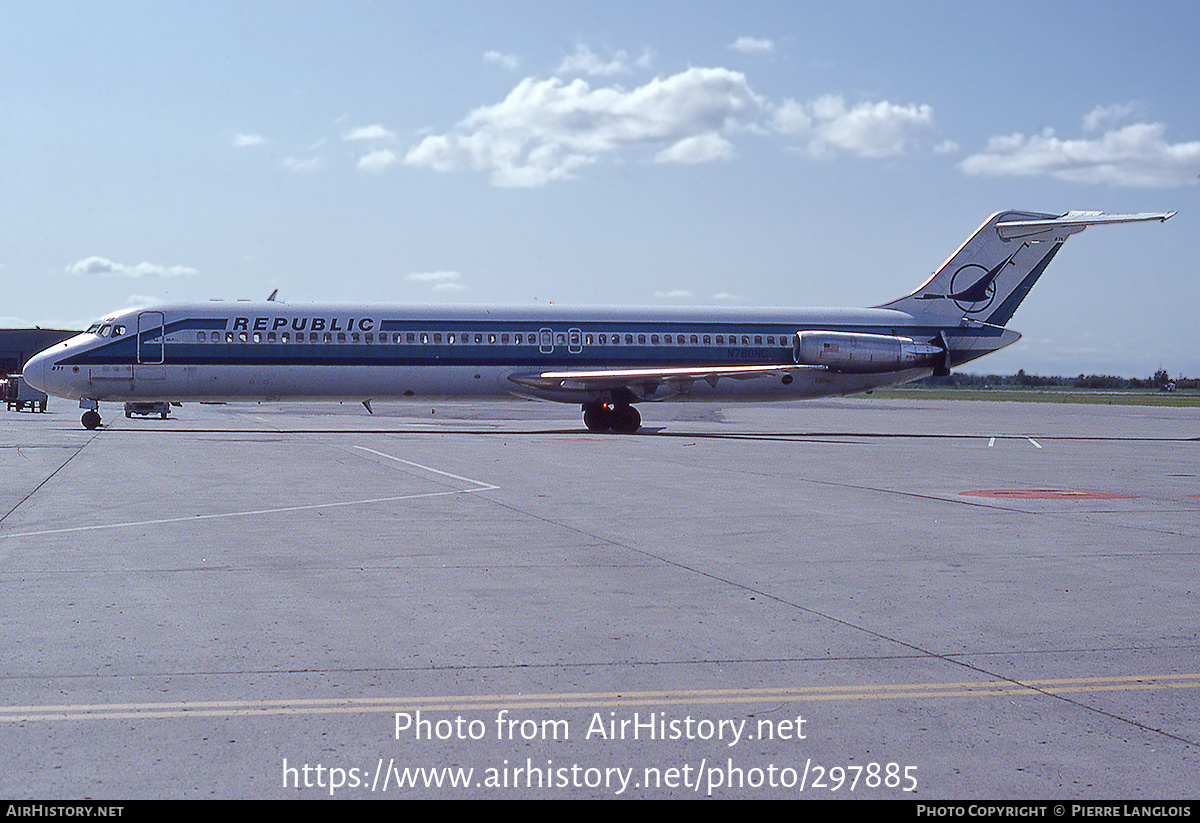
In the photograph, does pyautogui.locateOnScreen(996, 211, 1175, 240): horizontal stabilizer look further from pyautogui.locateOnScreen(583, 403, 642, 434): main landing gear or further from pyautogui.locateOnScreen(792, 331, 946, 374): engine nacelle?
pyautogui.locateOnScreen(583, 403, 642, 434): main landing gear

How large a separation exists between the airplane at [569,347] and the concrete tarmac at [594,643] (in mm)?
17685

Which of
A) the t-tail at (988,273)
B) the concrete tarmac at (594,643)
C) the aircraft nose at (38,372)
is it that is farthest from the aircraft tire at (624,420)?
the concrete tarmac at (594,643)

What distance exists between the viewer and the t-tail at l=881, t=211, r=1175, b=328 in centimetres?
4025

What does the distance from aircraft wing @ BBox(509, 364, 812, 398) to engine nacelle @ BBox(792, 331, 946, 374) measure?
1651 mm

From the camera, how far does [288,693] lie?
6.12m

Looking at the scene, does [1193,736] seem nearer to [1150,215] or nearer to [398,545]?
[398,545]

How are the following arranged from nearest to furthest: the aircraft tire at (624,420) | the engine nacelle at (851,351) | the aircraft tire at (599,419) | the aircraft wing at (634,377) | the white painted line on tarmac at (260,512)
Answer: the white painted line on tarmac at (260,512), the aircraft wing at (634,377), the aircraft tire at (624,420), the aircraft tire at (599,419), the engine nacelle at (851,351)

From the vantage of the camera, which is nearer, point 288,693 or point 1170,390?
point 288,693

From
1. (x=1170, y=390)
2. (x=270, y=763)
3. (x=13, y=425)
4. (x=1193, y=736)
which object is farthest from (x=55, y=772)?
(x=1170, y=390)

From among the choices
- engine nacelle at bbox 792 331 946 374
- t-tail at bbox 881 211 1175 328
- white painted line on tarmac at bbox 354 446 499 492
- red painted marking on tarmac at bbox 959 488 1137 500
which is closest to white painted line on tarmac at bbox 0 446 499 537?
white painted line on tarmac at bbox 354 446 499 492

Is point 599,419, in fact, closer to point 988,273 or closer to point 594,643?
point 988,273

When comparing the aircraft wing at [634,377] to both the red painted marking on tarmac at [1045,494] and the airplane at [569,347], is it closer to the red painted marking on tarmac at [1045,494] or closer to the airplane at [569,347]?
the airplane at [569,347]

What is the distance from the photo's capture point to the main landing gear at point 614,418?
36.2 metres

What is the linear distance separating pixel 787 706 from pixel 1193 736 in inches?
75.6
